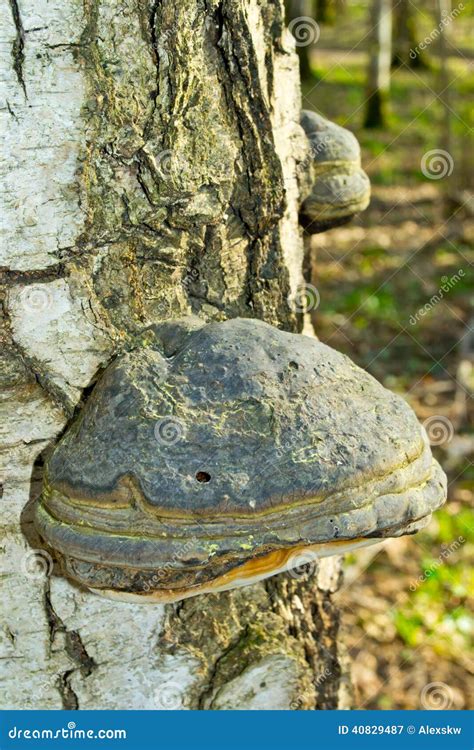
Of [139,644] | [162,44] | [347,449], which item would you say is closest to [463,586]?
[139,644]

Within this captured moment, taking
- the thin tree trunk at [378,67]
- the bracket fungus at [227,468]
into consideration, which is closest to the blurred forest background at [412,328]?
the thin tree trunk at [378,67]

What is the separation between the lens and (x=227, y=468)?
155 centimetres

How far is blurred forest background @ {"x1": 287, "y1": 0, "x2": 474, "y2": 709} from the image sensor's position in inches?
184

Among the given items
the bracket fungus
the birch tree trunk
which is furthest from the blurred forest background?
the bracket fungus

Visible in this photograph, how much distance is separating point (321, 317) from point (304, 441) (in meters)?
7.42

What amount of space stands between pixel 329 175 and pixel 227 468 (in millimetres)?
1264

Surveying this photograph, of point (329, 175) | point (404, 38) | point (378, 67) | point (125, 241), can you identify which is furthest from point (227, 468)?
point (404, 38)

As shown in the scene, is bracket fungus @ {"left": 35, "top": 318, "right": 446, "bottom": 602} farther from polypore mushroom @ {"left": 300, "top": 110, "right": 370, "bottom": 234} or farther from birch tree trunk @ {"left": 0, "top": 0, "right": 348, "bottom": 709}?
polypore mushroom @ {"left": 300, "top": 110, "right": 370, "bottom": 234}

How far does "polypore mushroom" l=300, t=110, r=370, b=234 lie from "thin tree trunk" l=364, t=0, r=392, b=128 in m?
14.4

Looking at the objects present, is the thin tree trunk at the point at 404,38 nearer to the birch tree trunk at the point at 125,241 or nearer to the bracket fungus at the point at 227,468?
the birch tree trunk at the point at 125,241

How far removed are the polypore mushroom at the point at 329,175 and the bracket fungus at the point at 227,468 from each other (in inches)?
32.7

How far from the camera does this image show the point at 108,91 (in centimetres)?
172

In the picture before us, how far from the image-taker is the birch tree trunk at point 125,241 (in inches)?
67.1

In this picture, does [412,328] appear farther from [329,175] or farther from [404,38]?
[404,38]
